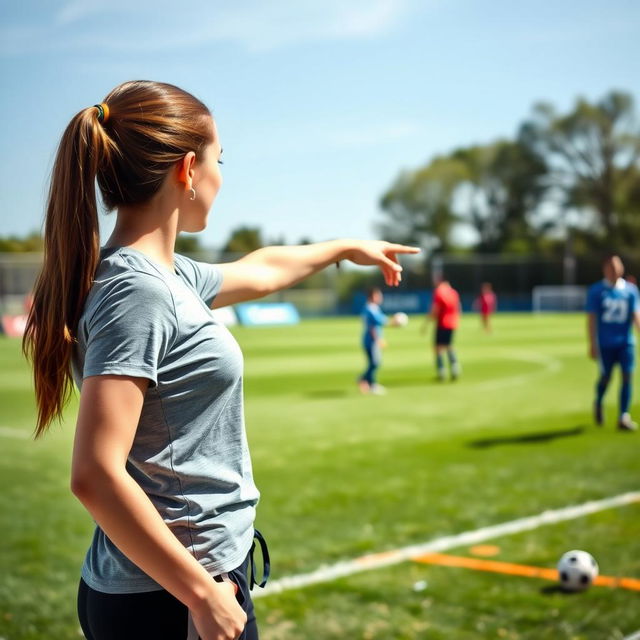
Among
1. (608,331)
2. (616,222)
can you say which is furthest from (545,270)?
(608,331)

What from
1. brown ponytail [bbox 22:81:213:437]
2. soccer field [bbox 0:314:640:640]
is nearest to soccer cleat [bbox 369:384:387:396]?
soccer field [bbox 0:314:640:640]

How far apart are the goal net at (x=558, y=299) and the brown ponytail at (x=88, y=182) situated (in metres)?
59.4

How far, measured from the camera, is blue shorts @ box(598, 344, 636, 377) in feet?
36.6

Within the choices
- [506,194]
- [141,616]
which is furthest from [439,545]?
[506,194]

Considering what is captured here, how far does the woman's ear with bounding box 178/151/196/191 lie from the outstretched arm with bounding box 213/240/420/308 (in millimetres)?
602

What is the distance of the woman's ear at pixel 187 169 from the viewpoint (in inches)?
74.1

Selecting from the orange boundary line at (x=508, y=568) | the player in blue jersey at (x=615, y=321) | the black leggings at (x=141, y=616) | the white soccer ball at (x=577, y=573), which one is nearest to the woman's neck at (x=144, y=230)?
the black leggings at (x=141, y=616)

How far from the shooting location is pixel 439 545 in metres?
6.20

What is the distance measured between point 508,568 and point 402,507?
5.75 ft

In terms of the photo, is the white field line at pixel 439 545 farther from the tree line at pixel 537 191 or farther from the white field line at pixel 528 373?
the tree line at pixel 537 191

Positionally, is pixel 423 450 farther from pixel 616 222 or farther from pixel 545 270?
pixel 616 222

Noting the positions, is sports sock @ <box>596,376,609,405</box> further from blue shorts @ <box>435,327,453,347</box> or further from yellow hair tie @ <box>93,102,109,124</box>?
yellow hair tie @ <box>93,102,109,124</box>

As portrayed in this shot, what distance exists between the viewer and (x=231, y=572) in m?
1.92

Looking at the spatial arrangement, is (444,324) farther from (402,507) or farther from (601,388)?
(402,507)
